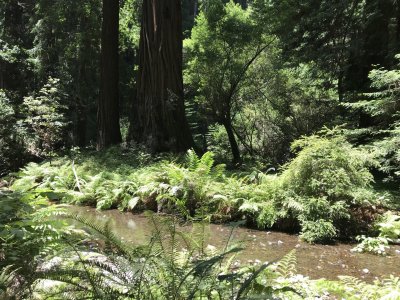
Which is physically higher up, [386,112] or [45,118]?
[45,118]

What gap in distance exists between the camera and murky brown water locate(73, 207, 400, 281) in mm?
4277

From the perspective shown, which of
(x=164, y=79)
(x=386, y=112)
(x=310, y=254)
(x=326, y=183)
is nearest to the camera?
(x=310, y=254)

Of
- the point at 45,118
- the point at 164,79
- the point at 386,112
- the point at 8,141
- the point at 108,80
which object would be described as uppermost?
the point at 108,80

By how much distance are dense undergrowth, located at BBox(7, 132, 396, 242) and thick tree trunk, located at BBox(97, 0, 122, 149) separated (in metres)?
4.74

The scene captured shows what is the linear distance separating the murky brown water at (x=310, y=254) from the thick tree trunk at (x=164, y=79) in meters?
4.47

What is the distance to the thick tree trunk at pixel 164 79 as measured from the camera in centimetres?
1034

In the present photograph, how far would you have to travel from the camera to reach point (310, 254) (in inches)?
191

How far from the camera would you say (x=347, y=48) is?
9383 millimetres

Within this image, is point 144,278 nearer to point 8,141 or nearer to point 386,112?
point 386,112

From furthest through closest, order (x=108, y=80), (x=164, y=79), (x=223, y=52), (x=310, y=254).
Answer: (x=223, y=52), (x=108, y=80), (x=164, y=79), (x=310, y=254)

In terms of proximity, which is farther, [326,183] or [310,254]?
[326,183]

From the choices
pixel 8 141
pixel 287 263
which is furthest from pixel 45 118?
pixel 287 263

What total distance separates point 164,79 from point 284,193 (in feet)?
18.3

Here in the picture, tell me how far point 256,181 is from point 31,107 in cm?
669
